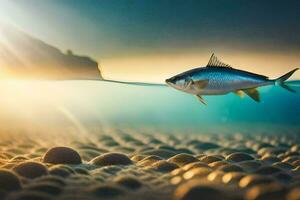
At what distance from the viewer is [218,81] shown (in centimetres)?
366

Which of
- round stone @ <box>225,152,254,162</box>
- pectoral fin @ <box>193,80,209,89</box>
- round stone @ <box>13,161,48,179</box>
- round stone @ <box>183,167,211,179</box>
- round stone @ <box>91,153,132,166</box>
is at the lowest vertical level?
round stone @ <box>225,152,254,162</box>

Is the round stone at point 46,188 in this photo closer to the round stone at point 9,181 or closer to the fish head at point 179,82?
the round stone at point 9,181

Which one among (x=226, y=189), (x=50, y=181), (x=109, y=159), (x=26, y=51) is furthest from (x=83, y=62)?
(x=226, y=189)

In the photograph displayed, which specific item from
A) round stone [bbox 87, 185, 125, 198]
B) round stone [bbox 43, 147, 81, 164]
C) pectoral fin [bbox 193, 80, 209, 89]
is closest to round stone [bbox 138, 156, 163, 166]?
round stone [bbox 43, 147, 81, 164]

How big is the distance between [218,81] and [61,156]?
143cm

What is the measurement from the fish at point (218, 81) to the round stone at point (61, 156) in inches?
40.2

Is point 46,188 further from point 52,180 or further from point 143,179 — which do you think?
point 143,179

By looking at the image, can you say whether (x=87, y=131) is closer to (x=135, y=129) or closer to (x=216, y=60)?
(x=135, y=129)

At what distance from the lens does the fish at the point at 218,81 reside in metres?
3.63

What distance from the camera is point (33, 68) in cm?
692

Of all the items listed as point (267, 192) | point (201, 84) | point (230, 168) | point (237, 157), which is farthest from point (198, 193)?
point (237, 157)

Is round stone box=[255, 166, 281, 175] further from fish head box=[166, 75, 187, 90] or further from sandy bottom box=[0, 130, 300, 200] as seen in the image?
fish head box=[166, 75, 187, 90]

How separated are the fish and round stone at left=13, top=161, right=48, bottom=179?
1190 mm

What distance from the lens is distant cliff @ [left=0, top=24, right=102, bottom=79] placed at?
5.83 meters
